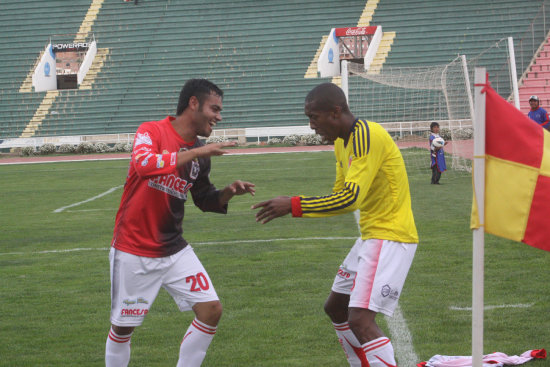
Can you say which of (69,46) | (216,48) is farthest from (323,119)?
(69,46)

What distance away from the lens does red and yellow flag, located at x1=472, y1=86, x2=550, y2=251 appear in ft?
13.4

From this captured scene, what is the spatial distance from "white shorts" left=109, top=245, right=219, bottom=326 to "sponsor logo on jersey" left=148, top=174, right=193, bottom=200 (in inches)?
15.9

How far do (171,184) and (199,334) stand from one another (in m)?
0.97

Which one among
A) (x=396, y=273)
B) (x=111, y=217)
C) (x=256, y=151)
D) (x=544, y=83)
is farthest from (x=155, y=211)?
(x=544, y=83)

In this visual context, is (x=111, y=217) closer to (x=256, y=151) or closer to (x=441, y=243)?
(x=441, y=243)

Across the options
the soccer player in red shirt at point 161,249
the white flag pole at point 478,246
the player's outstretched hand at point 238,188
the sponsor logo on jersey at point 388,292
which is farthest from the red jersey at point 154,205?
the white flag pole at point 478,246

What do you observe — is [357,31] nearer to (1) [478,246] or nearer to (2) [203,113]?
(2) [203,113]

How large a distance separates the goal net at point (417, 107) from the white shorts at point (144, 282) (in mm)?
17425

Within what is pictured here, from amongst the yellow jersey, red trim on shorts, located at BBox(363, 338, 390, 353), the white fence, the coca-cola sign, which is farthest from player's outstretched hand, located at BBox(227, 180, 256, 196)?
the coca-cola sign

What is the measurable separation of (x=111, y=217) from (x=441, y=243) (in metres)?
7.05

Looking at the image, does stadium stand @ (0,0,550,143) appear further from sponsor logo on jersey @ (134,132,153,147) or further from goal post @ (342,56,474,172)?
sponsor logo on jersey @ (134,132,153,147)

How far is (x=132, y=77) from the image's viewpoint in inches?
1650

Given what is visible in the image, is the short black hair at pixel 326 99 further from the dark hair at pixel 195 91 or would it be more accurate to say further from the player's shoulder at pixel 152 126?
the player's shoulder at pixel 152 126

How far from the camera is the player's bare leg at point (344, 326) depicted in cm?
508
